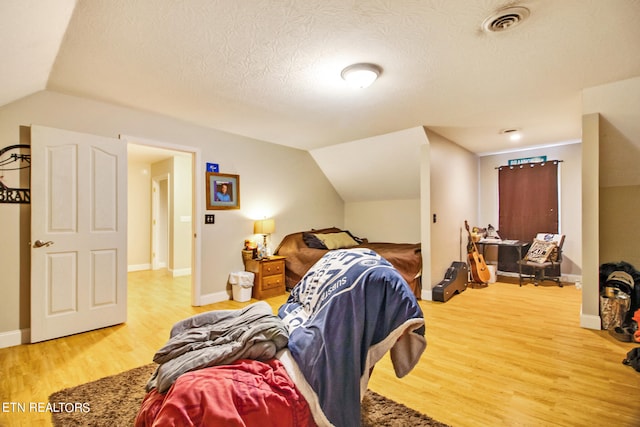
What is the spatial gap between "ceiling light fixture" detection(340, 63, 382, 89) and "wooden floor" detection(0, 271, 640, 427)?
2286 millimetres

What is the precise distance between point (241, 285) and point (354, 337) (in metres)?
3.08

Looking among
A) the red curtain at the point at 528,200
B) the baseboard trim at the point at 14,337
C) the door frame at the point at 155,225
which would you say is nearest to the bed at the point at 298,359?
the baseboard trim at the point at 14,337

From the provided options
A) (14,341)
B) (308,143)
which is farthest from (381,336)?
(308,143)

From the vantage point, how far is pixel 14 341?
2.69 meters

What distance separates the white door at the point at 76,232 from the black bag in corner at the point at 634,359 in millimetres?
4569

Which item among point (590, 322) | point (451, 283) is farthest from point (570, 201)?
point (590, 322)

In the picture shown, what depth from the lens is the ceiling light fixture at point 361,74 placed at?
2.38m

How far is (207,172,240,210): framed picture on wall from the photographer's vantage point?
158 inches

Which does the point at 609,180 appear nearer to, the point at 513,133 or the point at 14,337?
the point at 513,133

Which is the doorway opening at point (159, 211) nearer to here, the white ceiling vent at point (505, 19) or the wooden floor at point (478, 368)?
the wooden floor at point (478, 368)

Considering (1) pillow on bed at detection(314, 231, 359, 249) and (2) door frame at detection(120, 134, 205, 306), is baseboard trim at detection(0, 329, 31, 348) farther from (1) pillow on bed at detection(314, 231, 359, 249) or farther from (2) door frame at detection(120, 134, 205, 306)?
(1) pillow on bed at detection(314, 231, 359, 249)

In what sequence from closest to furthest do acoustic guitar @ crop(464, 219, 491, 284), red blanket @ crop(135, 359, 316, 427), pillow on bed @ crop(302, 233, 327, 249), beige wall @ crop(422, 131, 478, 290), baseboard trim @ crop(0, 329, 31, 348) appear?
red blanket @ crop(135, 359, 316, 427), baseboard trim @ crop(0, 329, 31, 348), beige wall @ crop(422, 131, 478, 290), pillow on bed @ crop(302, 233, 327, 249), acoustic guitar @ crop(464, 219, 491, 284)

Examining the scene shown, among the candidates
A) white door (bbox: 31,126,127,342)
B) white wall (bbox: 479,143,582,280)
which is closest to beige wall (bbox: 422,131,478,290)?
white wall (bbox: 479,143,582,280)

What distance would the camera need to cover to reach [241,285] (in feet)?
13.4
